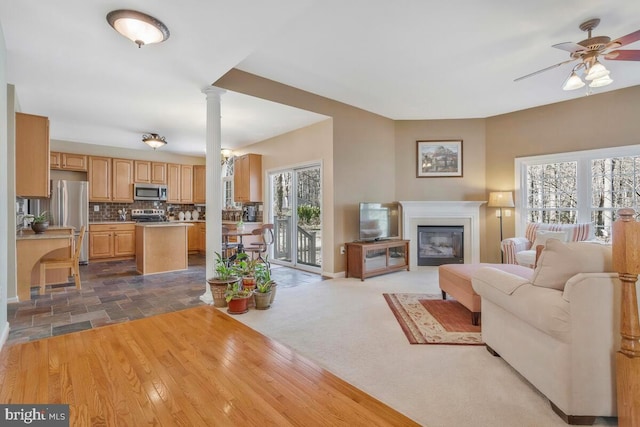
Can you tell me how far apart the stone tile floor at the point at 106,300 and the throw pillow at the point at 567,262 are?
338 centimetres

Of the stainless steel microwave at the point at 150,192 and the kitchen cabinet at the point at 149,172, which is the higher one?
the kitchen cabinet at the point at 149,172

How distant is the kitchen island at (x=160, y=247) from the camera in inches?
205

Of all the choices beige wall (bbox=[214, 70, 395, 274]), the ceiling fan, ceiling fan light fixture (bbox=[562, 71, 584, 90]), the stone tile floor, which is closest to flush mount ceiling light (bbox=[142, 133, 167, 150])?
the stone tile floor

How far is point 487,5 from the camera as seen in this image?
104 inches

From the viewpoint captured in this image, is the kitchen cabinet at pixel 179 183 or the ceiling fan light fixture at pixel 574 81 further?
the kitchen cabinet at pixel 179 183

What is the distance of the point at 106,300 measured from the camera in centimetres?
373

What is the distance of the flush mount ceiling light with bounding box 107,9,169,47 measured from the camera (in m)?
2.31

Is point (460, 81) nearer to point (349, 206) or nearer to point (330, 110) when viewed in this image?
point (330, 110)

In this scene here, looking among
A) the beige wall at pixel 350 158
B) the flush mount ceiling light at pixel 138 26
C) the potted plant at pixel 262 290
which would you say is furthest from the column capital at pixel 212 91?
the potted plant at pixel 262 290

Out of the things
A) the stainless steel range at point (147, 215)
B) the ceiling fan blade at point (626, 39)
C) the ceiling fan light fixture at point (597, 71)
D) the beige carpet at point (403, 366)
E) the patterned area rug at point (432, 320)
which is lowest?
the beige carpet at point (403, 366)

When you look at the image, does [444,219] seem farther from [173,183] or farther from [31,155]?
[173,183]

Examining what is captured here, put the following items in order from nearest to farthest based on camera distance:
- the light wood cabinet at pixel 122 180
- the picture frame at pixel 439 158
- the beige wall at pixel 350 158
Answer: the beige wall at pixel 350 158, the picture frame at pixel 439 158, the light wood cabinet at pixel 122 180

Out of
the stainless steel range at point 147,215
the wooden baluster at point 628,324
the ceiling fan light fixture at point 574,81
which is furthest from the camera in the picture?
the stainless steel range at point 147,215

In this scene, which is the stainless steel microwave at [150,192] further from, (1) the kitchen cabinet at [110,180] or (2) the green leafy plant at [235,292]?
(2) the green leafy plant at [235,292]
